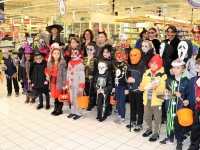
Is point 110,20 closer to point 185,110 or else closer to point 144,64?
point 144,64

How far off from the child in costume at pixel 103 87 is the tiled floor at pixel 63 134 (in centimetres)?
23

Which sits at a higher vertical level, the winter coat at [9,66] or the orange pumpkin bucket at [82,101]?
the winter coat at [9,66]

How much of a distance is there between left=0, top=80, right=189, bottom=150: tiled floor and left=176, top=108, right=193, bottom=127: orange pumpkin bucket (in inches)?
22.1

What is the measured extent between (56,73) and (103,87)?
1070 mm

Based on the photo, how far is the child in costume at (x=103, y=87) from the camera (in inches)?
161

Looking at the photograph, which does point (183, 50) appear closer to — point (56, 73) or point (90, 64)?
point (90, 64)

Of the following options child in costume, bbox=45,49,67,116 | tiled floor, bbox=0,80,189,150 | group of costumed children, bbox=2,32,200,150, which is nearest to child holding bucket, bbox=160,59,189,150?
group of costumed children, bbox=2,32,200,150

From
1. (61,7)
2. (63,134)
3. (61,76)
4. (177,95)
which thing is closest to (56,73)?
(61,76)

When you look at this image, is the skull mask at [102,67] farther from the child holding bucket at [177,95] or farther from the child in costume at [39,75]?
the child in costume at [39,75]

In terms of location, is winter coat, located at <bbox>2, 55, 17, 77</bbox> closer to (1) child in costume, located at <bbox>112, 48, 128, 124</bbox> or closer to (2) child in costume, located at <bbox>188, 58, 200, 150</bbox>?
(1) child in costume, located at <bbox>112, 48, 128, 124</bbox>

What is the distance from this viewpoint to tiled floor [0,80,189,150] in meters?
3.30

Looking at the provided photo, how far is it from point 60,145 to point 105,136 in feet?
2.47

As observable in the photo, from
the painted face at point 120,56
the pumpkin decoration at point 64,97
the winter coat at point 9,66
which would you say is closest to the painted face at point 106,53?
the painted face at point 120,56

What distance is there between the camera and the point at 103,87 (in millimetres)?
4172
